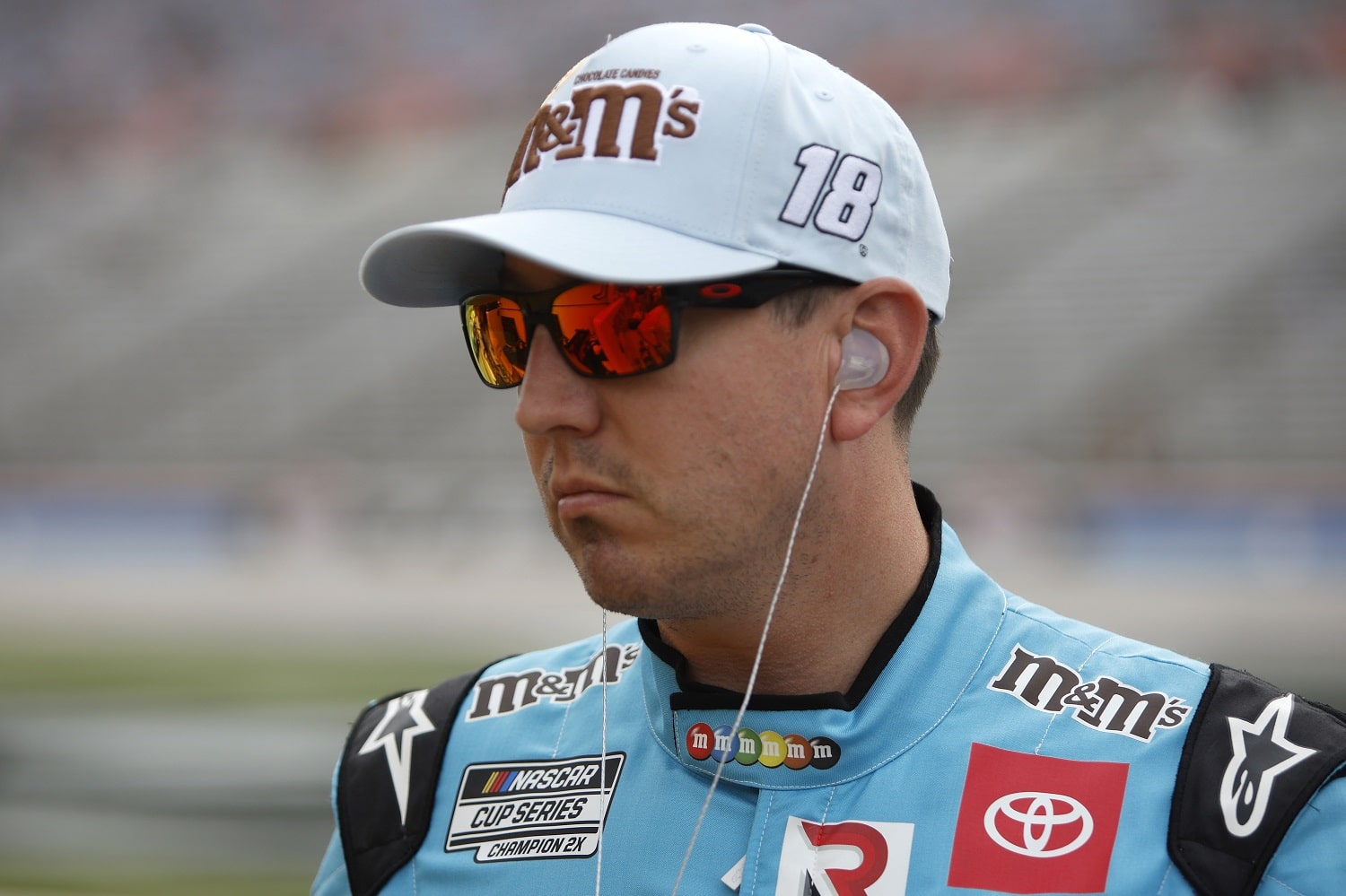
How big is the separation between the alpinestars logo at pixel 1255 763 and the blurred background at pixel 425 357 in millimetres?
5469

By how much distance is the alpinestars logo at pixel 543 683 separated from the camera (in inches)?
70.2

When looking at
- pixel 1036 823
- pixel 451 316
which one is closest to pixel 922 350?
pixel 1036 823

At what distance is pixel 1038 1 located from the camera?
1772 centimetres

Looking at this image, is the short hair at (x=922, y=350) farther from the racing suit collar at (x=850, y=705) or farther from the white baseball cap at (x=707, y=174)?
the racing suit collar at (x=850, y=705)

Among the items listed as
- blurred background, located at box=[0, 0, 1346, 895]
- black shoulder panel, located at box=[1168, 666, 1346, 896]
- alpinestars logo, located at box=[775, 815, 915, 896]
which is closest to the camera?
black shoulder panel, located at box=[1168, 666, 1346, 896]

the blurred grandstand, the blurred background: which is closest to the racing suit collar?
the blurred background

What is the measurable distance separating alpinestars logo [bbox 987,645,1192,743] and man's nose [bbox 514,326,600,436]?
516mm

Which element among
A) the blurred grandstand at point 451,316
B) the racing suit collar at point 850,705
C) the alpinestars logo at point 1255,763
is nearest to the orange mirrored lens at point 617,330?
the racing suit collar at point 850,705

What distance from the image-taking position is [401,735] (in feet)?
5.87

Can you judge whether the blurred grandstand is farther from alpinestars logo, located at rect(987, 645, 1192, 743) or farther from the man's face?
the man's face

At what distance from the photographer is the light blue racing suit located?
137 centimetres

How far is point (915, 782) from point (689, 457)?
0.39 metres

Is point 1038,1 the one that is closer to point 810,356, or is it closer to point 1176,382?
point 1176,382

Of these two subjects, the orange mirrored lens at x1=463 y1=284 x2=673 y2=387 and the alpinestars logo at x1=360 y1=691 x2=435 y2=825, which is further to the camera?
the alpinestars logo at x1=360 y1=691 x2=435 y2=825
